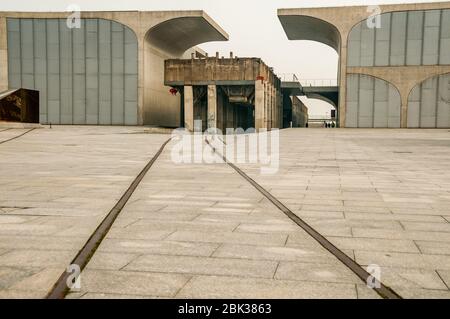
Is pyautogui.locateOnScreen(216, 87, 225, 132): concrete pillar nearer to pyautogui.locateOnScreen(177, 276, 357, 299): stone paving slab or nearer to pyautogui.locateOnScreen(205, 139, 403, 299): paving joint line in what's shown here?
pyautogui.locateOnScreen(205, 139, 403, 299): paving joint line

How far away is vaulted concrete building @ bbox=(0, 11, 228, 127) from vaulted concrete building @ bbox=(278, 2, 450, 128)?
13460 millimetres

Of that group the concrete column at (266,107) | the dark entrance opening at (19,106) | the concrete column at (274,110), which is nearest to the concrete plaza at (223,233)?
the dark entrance opening at (19,106)

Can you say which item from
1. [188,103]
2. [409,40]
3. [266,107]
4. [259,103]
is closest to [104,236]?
[259,103]

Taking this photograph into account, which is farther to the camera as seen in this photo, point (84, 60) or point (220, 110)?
point (220, 110)

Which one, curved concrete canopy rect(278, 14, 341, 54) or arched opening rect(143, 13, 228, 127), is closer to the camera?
arched opening rect(143, 13, 228, 127)

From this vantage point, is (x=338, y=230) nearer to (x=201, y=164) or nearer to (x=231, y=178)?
(x=231, y=178)

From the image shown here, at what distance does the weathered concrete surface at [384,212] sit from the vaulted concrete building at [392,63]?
29.3 metres

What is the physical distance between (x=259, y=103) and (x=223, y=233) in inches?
1576

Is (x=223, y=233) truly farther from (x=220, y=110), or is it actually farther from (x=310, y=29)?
(x=310, y=29)

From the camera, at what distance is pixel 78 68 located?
139ft

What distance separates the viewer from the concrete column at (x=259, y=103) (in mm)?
44656

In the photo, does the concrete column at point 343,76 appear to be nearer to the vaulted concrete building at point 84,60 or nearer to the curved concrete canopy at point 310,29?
the curved concrete canopy at point 310,29

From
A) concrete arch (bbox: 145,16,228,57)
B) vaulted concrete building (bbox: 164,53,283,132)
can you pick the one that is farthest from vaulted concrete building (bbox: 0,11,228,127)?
vaulted concrete building (bbox: 164,53,283,132)

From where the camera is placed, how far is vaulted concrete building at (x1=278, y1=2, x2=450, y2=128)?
133ft
